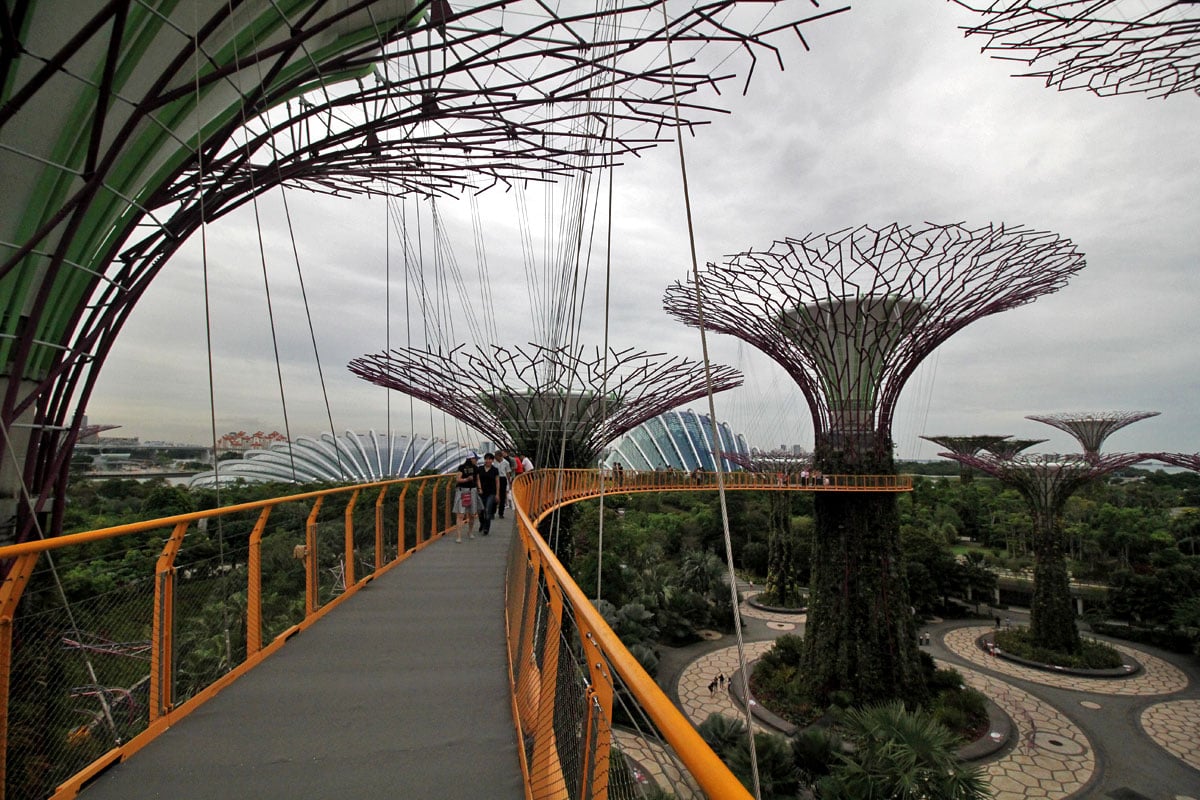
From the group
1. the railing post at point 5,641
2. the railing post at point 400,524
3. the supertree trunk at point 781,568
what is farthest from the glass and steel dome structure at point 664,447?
the railing post at point 5,641

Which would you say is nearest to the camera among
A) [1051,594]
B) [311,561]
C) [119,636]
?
[119,636]

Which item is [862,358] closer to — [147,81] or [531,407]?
[531,407]

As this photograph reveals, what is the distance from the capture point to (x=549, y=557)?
2.52m

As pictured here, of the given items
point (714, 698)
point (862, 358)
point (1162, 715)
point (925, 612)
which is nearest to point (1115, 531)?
point (925, 612)

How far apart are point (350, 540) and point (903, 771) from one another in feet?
25.2

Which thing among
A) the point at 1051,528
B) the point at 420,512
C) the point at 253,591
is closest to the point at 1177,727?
the point at 1051,528

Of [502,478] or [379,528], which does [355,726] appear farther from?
[502,478]

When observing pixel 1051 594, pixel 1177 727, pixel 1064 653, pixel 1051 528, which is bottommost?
pixel 1177 727

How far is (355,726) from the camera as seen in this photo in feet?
10.5

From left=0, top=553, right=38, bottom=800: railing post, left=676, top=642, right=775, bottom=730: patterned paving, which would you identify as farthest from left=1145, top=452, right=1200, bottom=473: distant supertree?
left=0, top=553, right=38, bottom=800: railing post

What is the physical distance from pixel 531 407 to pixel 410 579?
11345 mm

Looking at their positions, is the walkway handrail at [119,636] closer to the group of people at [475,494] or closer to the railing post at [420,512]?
the railing post at [420,512]

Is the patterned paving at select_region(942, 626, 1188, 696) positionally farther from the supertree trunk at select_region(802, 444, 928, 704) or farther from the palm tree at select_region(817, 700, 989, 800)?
the palm tree at select_region(817, 700, 989, 800)

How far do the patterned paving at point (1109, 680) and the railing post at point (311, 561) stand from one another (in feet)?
68.4
